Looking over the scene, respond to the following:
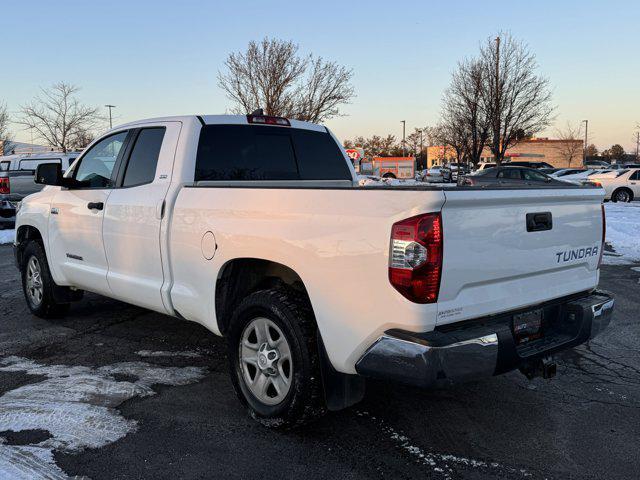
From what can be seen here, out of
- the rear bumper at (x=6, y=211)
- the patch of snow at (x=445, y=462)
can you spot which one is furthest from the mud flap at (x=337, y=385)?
the rear bumper at (x=6, y=211)

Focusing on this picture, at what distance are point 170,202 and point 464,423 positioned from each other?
8.10 ft

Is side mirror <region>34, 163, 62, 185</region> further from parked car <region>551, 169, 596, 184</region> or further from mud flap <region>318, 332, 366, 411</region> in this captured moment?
parked car <region>551, 169, 596, 184</region>

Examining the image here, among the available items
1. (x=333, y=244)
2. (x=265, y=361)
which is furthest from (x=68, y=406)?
(x=333, y=244)

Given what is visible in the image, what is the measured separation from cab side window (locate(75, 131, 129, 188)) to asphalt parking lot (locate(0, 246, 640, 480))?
1456mm

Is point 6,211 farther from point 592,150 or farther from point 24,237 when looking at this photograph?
point 592,150

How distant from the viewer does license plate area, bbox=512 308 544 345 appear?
317cm

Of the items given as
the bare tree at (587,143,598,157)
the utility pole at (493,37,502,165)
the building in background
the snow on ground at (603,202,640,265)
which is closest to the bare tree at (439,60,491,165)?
the utility pole at (493,37,502,165)

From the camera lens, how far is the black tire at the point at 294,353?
10.6ft

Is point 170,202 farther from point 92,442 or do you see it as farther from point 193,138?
point 92,442

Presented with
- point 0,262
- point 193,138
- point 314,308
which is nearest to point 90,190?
point 193,138

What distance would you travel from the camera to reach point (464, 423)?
360 cm

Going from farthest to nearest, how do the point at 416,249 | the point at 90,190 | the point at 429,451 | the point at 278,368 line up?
the point at 90,190 → the point at 278,368 → the point at 429,451 → the point at 416,249

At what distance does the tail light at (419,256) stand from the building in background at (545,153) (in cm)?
8756

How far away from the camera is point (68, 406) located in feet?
12.4
